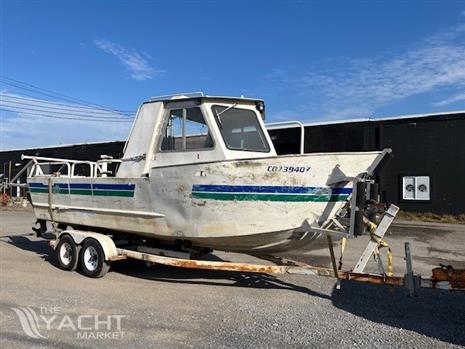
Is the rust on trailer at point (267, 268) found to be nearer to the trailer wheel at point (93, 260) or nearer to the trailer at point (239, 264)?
the trailer at point (239, 264)

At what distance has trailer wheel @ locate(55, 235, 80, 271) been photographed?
870 centimetres

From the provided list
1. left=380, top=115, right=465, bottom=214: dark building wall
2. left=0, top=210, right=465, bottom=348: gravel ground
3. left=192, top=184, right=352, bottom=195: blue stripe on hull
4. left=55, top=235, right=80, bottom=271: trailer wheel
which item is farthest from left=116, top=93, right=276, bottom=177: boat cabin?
left=380, top=115, right=465, bottom=214: dark building wall

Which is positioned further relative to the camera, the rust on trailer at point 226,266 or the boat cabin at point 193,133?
the boat cabin at point 193,133

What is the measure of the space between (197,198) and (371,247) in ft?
8.16

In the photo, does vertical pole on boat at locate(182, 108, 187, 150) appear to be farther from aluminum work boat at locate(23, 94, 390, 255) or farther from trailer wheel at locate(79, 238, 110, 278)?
trailer wheel at locate(79, 238, 110, 278)

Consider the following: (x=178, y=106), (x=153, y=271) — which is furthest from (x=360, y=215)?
(x=153, y=271)

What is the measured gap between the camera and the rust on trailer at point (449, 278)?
18.4ft

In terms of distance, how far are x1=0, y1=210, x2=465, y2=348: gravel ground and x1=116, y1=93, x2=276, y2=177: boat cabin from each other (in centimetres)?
196

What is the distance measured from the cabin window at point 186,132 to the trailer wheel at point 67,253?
8.23 ft

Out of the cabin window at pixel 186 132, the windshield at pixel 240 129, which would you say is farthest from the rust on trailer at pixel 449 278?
the cabin window at pixel 186 132

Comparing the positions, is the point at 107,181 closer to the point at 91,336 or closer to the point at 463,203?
the point at 91,336

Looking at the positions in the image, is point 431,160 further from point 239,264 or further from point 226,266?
point 226,266

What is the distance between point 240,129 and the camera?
7.84m

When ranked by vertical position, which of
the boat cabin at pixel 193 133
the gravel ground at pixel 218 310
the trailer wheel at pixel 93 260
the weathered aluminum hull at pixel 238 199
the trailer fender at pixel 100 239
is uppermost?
the boat cabin at pixel 193 133
